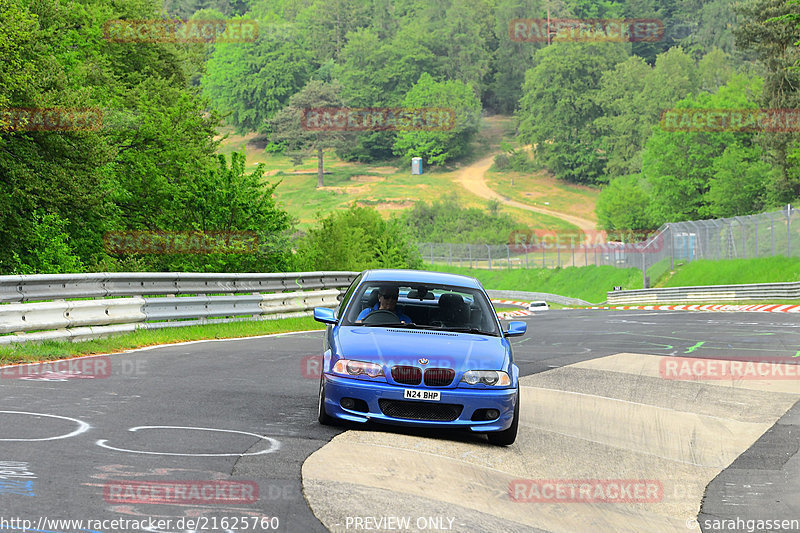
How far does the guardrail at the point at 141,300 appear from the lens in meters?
13.8

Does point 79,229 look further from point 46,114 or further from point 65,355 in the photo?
point 65,355

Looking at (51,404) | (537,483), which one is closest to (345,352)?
(537,483)

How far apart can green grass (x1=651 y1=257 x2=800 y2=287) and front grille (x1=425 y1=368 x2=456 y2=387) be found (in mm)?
41196

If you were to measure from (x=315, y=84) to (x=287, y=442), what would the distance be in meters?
154

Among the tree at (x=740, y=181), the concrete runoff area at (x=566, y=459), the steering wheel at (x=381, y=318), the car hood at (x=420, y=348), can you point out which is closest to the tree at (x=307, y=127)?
the tree at (x=740, y=181)

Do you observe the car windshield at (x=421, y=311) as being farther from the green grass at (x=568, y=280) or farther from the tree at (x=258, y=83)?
the tree at (x=258, y=83)

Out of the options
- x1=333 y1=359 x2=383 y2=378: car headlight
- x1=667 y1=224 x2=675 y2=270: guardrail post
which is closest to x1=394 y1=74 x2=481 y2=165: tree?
x1=667 y1=224 x2=675 y2=270: guardrail post

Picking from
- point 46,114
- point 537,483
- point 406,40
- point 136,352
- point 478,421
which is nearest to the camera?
point 537,483

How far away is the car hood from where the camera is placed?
8.43 meters

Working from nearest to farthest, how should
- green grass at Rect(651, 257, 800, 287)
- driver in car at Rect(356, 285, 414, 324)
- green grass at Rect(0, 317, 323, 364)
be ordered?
driver in car at Rect(356, 285, 414, 324)
green grass at Rect(0, 317, 323, 364)
green grass at Rect(651, 257, 800, 287)

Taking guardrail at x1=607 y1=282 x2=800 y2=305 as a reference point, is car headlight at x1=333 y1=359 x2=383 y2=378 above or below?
above

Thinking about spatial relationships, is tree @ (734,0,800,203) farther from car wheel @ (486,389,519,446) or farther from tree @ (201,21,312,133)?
tree @ (201,21,312,133)

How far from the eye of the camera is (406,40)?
19738 cm

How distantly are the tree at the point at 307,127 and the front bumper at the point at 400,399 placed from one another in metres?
149
